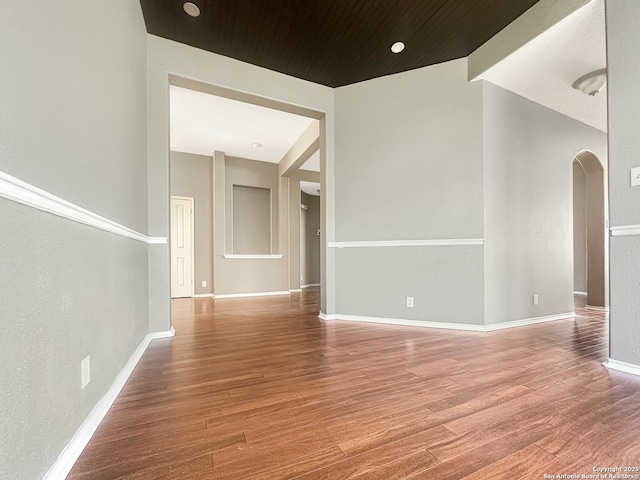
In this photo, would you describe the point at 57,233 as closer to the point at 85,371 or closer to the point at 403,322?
the point at 85,371

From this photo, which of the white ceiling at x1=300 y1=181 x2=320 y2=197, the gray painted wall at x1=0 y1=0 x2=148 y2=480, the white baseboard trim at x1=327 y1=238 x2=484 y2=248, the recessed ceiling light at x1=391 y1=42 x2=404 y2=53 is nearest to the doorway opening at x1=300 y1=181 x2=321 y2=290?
the white ceiling at x1=300 y1=181 x2=320 y2=197

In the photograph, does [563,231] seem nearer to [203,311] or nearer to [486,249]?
[486,249]

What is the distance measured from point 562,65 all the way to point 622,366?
262cm

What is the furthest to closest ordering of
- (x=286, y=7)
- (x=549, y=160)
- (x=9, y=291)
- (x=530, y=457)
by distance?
(x=549, y=160) < (x=286, y=7) < (x=530, y=457) < (x=9, y=291)

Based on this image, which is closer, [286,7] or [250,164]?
[286,7]

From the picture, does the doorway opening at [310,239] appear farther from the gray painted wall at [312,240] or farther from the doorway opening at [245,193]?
the doorway opening at [245,193]

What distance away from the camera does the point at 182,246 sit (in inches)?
230

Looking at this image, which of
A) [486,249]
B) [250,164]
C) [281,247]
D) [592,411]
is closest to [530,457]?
[592,411]

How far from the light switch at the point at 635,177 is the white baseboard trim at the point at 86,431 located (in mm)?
3211

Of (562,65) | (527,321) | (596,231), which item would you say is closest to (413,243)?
(527,321)

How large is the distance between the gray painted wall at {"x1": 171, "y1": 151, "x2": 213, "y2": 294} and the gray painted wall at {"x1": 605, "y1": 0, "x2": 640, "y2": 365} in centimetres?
576

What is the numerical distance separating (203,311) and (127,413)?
2.91 meters

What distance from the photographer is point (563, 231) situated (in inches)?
141

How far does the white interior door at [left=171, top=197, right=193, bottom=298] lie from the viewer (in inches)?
227
